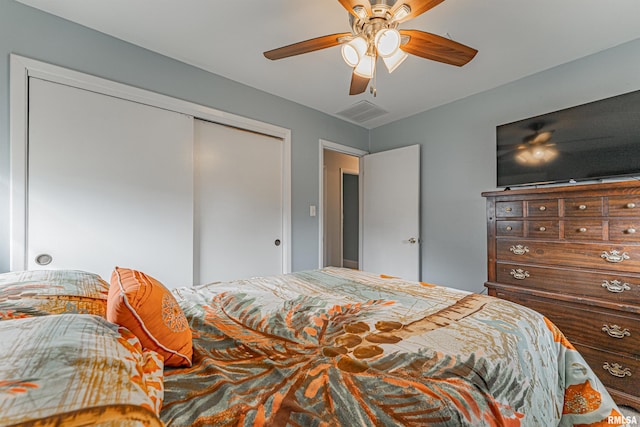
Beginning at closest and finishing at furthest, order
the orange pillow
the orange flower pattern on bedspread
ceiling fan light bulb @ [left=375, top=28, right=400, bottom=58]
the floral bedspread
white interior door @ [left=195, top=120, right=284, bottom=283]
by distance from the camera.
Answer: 1. the orange flower pattern on bedspread
2. the floral bedspread
3. the orange pillow
4. ceiling fan light bulb @ [left=375, top=28, right=400, bottom=58]
5. white interior door @ [left=195, top=120, right=284, bottom=283]

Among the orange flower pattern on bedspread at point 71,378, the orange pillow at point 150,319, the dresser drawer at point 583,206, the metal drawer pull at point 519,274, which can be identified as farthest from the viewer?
the metal drawer pull at point 519,274

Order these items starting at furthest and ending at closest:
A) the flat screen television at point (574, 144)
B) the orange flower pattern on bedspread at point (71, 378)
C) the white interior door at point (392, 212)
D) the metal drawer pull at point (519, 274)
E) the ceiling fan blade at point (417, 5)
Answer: the white interior door at point (392, 212), the metal drawer pull at point (519, 274), the flat screen television at point (574, 144), the ceiling fan blade at point (417, 5), the orange flower pattern on bedspread at point (71, 378)

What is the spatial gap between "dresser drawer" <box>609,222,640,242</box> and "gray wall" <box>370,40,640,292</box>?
104 cm

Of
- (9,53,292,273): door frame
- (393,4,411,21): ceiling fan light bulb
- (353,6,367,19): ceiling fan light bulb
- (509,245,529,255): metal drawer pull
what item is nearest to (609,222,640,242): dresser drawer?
(509,245,529,255): metal drawer pull

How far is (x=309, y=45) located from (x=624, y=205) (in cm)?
208

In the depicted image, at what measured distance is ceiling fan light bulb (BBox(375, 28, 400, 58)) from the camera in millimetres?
1308

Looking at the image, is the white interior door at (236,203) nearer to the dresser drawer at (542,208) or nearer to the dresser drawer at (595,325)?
the dresser drawer at (542,208)

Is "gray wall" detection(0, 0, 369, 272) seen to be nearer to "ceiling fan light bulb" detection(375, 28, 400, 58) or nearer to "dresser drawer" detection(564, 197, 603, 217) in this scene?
"ceiling fan light bulb" detection(375, 28, 400, 58)

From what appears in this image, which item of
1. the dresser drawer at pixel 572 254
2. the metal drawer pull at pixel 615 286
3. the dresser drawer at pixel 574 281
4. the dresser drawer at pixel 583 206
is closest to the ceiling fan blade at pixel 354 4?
the dresser drawer at pixel 583 206

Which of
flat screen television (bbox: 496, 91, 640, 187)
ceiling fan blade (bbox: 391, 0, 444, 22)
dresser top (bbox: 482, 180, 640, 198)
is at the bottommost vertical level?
dresser top (bbox: 482, 180, 640, 198)

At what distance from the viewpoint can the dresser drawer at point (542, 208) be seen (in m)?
1.84

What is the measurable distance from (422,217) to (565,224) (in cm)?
145

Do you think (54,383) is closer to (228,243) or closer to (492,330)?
(492,330)

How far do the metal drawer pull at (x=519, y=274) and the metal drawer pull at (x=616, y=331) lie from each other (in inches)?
18.2
